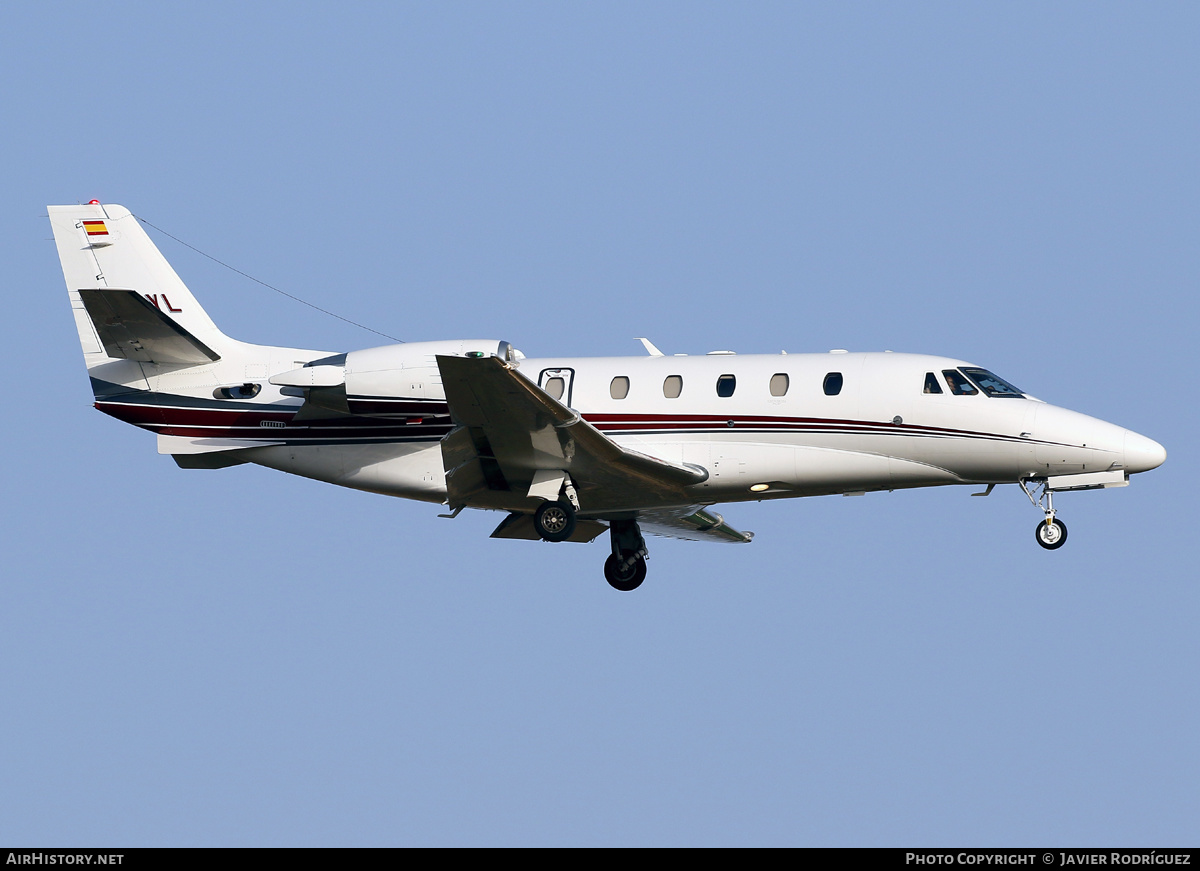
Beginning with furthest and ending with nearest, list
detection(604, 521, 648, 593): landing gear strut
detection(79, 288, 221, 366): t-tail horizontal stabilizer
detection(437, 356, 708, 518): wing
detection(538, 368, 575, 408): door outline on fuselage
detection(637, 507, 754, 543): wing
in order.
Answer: detection(604, 521, 648, 593): landing gear strut < detection(637, 507, 754, 543): wing < detection(538, 368, 575, 408): door outline on fuselage < detection(79, 288, 221, 366): t-tail horizontal stabilizer < detection(437, 356, 708, 518): wing

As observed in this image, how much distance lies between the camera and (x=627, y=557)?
25047 mm

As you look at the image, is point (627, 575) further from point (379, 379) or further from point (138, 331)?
point (138, 331)

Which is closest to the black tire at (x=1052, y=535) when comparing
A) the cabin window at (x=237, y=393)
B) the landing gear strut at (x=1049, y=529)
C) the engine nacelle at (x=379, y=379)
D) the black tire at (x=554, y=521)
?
the landing gear strut at (x=1049, y=529)

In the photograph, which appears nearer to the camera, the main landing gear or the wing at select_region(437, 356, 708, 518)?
the wing at select_region(437, 356, 708, 518)

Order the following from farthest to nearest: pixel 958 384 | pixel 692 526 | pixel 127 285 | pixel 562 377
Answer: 1. pixel 692 526
2. pixel 127 285
3. pixel 562 377
4. pixel 958 384

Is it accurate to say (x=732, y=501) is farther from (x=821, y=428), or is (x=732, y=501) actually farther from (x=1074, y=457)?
(x=1074, y=457)

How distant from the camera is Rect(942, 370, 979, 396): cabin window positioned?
21844mm

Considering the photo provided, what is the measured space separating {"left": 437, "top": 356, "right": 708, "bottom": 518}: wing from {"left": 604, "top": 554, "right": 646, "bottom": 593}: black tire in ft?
6.57

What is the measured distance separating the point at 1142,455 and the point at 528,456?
9159mm

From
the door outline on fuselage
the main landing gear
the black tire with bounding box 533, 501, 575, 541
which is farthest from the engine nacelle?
the main landing gear

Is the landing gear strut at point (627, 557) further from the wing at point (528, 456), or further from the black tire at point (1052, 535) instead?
the black tire at point (1052, 535)

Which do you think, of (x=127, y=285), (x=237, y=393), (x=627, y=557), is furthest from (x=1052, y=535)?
(x=127, y=285)

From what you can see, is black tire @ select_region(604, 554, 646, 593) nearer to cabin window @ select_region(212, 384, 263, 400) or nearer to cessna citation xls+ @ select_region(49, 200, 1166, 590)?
cessna citation xls+ @ select_region(49, 200, 1166, 590)
